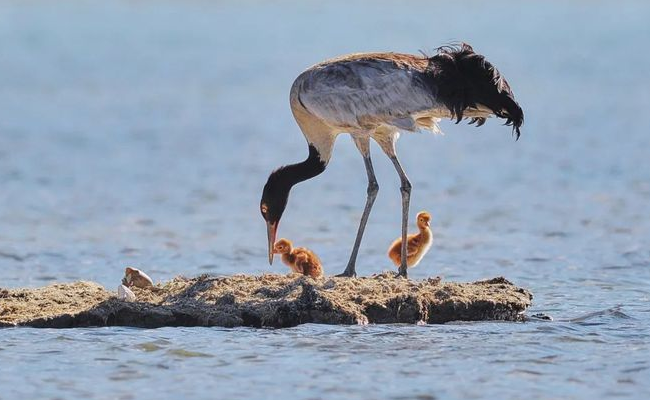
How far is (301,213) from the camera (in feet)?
64.5

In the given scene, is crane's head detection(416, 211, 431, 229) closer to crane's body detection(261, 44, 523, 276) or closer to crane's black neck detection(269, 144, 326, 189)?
crane's body detection(261, 44, 523, 276)

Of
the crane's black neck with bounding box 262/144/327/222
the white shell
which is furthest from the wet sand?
the crane's black neck with bounding box 262/144/327/222

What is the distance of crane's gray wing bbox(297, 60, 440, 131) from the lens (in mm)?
12922

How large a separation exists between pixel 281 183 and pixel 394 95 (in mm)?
1414

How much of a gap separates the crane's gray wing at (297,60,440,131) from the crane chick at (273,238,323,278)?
4.12 feet

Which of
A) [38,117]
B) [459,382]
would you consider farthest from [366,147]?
[38,117]

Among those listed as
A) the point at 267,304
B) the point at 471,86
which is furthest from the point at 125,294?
the point at 471,86

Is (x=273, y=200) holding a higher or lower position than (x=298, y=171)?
lower

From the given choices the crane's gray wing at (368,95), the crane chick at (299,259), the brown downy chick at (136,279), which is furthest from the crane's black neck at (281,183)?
the brown downy chick at (136,279)

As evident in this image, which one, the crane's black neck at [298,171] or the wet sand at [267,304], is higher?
the crane's black neck at [298,171]

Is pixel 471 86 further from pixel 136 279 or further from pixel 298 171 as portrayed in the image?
pixel 136 279

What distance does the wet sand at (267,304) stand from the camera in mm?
11328

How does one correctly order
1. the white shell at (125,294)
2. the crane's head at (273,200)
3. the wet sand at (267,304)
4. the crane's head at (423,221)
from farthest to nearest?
the crane's head at (423,221)
the crane's head at (273,200)
the white shell at (125,294)
the wet sand at (267,304)

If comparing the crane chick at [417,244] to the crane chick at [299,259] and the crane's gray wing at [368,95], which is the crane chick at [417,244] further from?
the crane's gray wing at [368,95]
